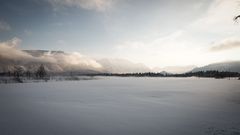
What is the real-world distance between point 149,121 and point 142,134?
243cm

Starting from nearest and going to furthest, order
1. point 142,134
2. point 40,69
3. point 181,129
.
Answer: point 142,134 → point 181,129 → point 40,69

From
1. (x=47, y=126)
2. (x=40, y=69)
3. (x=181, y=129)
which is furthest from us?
(x=40, y=69)

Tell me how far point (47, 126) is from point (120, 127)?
376 cm

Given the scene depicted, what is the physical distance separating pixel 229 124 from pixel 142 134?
4.67 m

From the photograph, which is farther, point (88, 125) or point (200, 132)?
point (88, 125)

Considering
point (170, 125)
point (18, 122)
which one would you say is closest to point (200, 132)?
point (170, 125)

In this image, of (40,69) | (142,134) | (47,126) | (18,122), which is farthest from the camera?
(40,69)

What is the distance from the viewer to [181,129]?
27.2 feet

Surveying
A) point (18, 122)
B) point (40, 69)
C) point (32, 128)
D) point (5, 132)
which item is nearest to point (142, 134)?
point (32, 128)

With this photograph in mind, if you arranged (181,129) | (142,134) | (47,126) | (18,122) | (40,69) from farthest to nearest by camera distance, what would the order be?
(40,69) < (18,122) < (47,126) < (181,129) < (142,134)

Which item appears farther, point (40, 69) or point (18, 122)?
point (40, 69)

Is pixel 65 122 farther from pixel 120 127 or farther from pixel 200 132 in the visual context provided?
pixel 200 132

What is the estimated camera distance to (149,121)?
9.97 m

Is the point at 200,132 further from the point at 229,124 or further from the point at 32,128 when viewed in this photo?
the point at 32,128
